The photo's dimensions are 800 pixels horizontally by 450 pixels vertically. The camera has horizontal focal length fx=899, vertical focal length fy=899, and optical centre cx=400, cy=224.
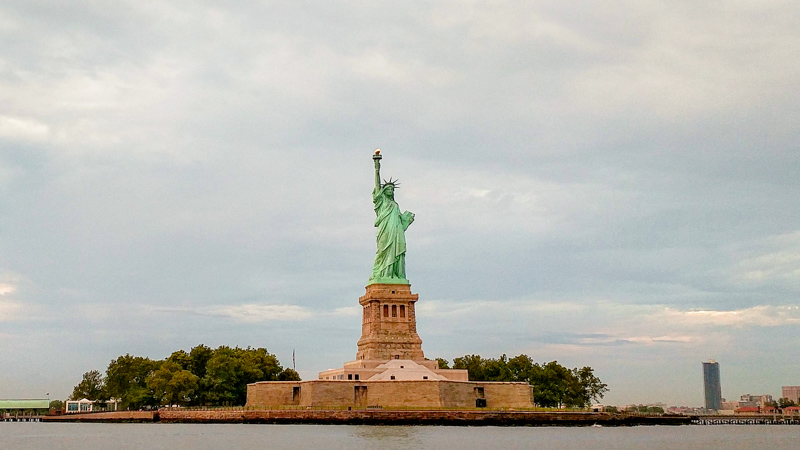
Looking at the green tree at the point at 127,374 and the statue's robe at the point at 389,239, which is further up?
the statue's robe at the point at 389,239

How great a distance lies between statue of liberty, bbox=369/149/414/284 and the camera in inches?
3698

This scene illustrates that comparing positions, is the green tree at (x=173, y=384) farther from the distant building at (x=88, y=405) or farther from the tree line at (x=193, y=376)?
the distant building at (x=88, y=405)

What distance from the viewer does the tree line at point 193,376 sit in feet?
314

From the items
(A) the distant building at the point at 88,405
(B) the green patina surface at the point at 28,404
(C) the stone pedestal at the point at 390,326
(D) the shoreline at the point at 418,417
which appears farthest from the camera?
(B) the green patina surface at the point at 28,404

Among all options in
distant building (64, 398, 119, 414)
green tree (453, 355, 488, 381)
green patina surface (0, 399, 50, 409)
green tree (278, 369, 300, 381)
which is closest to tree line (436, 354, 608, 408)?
green tree (453, 355, 488, 381)

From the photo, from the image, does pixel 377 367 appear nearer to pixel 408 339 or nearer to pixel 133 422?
pixel 408 339

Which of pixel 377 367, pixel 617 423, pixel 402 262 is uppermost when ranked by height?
pixel 402 262

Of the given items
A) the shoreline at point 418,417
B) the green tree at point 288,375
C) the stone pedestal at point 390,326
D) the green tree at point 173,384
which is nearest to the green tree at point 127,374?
the green tree at point 173,384

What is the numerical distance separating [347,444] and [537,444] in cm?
1246

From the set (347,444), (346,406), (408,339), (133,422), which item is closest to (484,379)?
(408,339)

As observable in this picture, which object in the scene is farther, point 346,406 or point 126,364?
point 126,364

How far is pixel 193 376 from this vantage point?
95375 millimetres

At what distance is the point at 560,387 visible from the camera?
329ft

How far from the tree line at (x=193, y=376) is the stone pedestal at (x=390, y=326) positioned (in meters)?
13.3
